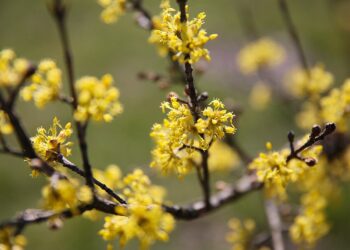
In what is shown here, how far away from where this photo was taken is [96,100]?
1312 mm

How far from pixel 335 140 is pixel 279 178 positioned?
0.84 metres

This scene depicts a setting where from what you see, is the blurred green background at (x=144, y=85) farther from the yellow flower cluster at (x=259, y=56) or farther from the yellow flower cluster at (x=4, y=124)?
the yellow flower cluster at (x=4, y=124)

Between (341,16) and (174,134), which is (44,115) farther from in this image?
(174,134)

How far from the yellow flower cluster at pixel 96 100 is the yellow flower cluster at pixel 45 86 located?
0.07 m

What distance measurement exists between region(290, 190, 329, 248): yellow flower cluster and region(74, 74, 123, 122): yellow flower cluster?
3.46 feet

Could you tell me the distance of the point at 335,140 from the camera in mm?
2146

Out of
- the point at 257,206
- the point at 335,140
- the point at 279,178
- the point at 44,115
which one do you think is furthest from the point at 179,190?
the point at 279,178

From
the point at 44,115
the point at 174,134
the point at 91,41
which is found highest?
the point at 91,41

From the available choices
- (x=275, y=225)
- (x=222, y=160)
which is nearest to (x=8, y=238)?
(x=275, y=225)

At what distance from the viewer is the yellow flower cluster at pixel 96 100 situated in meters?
1.20

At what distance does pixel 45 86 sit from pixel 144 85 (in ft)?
15.4

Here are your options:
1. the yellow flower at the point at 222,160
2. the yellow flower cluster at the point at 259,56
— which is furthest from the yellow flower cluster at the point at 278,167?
the yellow flower cluster at the point at 259,56

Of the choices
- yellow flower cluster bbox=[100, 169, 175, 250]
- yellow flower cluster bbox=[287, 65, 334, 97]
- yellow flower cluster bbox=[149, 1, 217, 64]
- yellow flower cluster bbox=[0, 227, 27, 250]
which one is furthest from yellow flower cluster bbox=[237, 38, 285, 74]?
yellow flower cluster bbox=[0, 227, 27, 250]

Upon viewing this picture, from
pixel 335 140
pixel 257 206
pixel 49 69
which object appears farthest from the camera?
pixel 257 206
